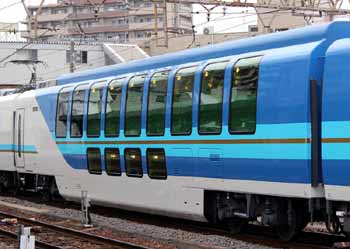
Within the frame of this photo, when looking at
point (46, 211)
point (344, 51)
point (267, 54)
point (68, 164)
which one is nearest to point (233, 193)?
point (267, 54)

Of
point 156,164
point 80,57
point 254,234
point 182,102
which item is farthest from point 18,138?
point 80,57

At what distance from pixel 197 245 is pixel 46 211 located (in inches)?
288

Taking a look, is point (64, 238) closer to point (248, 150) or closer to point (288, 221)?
point (248, 150)

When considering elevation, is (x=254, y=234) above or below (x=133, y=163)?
below

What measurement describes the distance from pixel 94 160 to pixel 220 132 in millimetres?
4779

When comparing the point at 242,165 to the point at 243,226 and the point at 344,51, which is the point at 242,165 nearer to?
the point at 243,226

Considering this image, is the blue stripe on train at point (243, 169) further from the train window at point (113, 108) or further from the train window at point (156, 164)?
A: the train window at point (113, 108)

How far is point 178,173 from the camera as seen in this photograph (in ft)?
40.6

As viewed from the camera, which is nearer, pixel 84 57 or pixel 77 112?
pixel 77 112

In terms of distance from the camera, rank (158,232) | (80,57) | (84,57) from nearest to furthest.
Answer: (158,232), (80,57), (84,57)

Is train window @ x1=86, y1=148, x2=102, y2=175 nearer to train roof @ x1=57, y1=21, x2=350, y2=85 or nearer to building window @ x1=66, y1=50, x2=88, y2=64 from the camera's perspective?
train roof @ x1=57, y1=21, x2=350, y2=85

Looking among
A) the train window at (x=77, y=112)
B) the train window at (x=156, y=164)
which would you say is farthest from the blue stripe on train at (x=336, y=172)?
the train window at (x=77, y=112)

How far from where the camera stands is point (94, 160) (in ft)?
50.0

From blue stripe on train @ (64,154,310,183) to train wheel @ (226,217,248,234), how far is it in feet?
3.40
